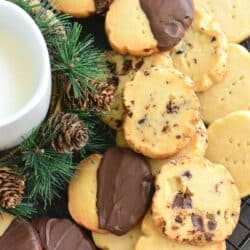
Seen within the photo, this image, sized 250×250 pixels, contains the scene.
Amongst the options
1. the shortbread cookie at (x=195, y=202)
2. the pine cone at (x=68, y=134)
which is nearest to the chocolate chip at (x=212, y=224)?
the shortbread cookie at (x=195, y=202)

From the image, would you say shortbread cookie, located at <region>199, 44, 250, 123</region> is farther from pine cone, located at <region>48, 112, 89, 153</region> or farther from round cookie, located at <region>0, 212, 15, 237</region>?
round cookie, located at <region>0, 212, 15, 237</region>

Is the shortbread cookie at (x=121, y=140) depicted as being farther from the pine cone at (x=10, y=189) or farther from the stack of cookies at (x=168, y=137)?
the pine cone at (x=10, y=189)

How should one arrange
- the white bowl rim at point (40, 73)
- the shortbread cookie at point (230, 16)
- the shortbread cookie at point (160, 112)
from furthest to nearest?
the shortbread cookie at point (230, 16), the shortbread cookie at point (160, 112), the white bowl rim at point (40, 73)

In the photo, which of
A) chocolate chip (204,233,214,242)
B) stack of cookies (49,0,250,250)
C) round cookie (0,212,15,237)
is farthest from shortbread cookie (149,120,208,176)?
round cookie (0,212,15,237)

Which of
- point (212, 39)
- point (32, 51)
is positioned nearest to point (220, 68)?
point (212, 39)

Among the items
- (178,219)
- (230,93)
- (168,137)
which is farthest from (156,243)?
(230,93)
